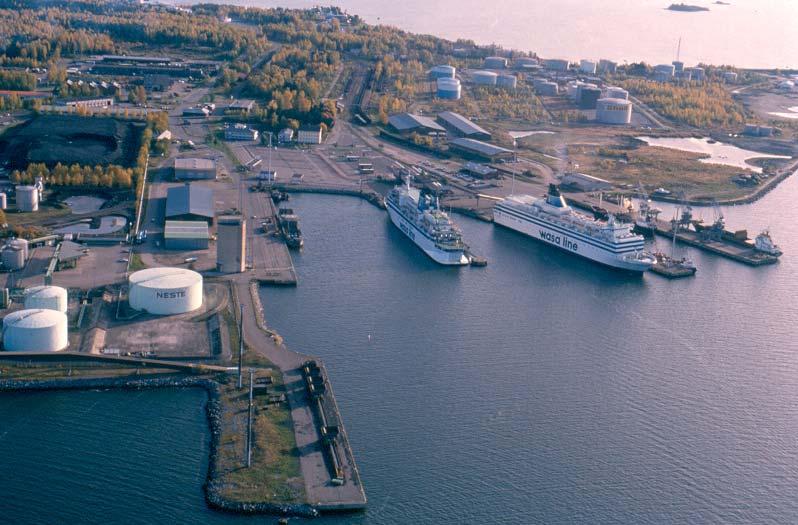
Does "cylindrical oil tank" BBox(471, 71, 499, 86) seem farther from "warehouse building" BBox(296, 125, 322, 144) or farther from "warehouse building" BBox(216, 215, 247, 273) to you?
"warehouse building" BBox(216, 215, 247, 273)

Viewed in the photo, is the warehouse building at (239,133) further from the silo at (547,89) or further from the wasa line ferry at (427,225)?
the silo at (547,89)

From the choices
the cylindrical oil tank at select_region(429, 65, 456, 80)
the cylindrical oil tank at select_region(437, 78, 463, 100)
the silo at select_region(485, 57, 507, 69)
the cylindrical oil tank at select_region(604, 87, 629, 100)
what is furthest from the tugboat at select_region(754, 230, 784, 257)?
the silo at select_region(485, 57, 507, 69)

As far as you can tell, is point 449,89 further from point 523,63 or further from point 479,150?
point 479,150

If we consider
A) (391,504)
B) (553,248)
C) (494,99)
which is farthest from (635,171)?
(391,504)

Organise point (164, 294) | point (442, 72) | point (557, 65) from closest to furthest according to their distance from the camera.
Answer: point (164, 294) < point (442, 72) < point (557, 65)

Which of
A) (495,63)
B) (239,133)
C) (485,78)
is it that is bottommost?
(239,133)

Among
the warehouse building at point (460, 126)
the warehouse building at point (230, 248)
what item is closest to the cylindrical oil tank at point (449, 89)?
the warehouse building at point (460, 126)

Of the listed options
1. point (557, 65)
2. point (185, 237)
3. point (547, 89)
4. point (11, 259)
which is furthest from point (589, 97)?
point (11, 259)
